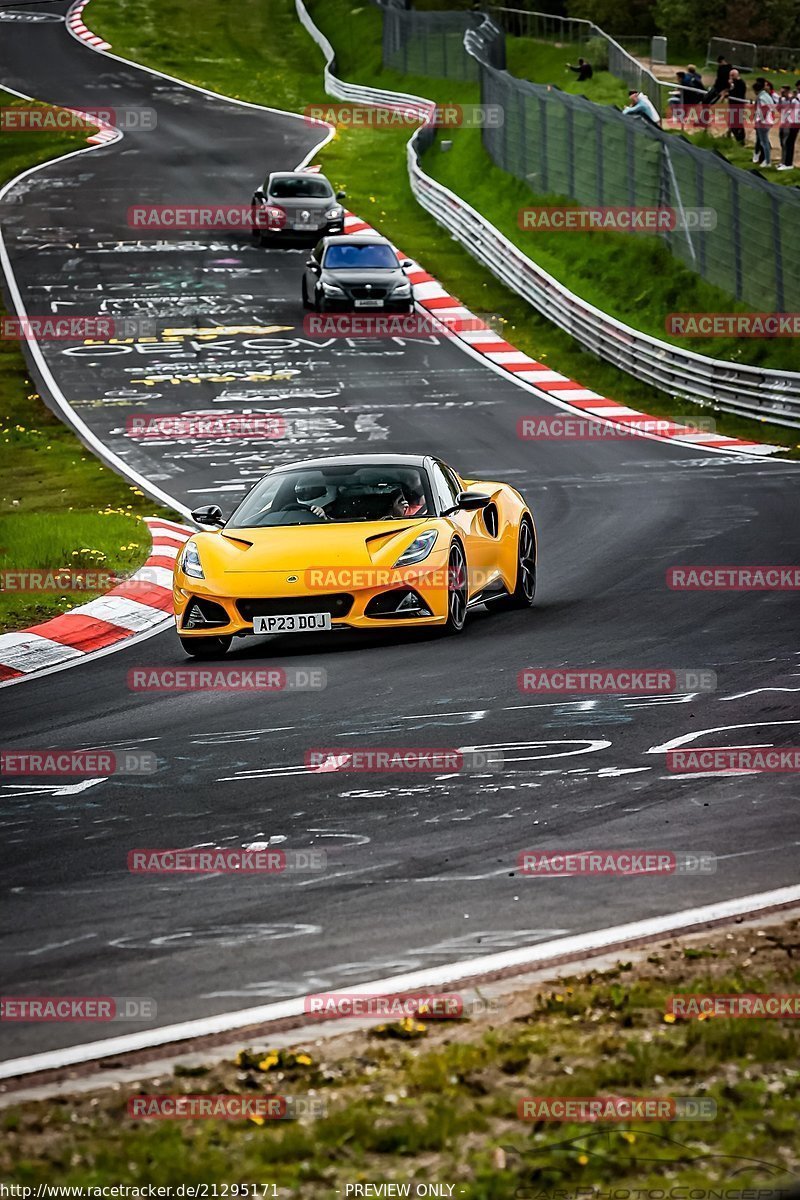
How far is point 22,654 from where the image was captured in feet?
43.3

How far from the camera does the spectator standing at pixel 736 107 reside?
36281 mm

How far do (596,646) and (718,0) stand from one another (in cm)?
5450

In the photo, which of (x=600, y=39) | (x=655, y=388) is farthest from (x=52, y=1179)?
(x=600, y=39)

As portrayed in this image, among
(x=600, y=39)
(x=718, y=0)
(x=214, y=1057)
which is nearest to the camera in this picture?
(x=214, y=1057)

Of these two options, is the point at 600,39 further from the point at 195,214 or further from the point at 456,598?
the point at 456,598

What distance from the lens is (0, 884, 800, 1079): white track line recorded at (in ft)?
18.0

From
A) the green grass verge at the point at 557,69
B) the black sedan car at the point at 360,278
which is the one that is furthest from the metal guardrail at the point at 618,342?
the green grass verge at the point at 557,69

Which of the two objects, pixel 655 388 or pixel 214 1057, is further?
pixel 655 388
